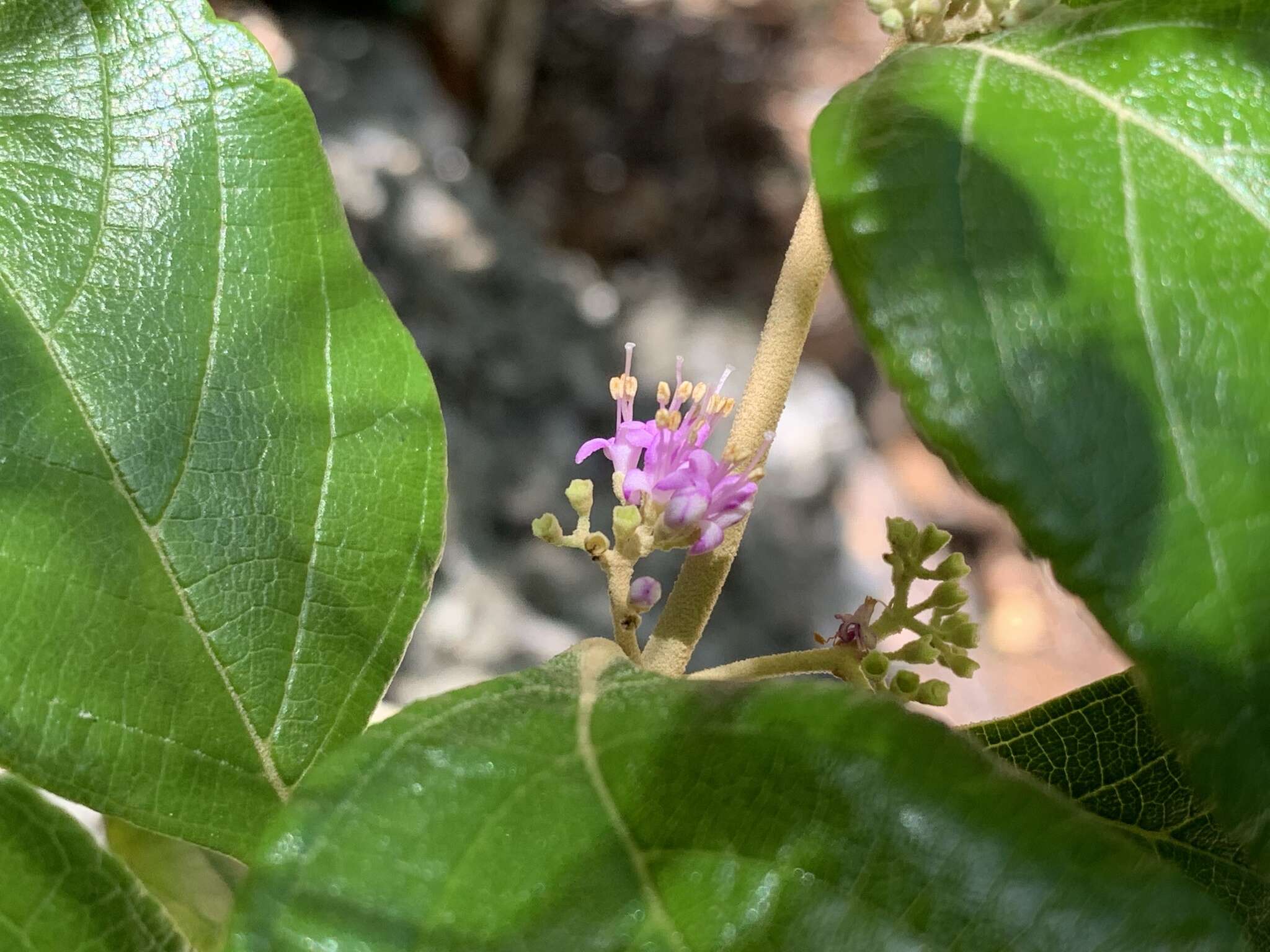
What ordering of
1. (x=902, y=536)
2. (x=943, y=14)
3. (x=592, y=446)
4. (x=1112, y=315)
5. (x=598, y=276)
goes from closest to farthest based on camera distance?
(x=1112, y=315)
(x=943, y=14)
(x=902, y=536)
(x=592, y=446)
(x=598, y=276)

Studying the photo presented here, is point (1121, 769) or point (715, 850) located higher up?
point (715, 850)

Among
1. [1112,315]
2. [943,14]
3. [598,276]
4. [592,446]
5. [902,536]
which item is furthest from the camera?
[598,276]

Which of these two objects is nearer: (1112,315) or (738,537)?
(1112,315)

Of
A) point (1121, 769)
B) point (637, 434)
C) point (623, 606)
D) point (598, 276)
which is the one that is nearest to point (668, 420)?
point (637, 434)

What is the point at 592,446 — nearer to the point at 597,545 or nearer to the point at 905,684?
the point at 597,545

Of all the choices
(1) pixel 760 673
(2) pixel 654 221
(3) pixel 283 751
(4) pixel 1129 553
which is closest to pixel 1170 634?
(4) pixel 1129 553

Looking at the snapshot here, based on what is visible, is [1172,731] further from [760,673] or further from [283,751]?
[283,751]
